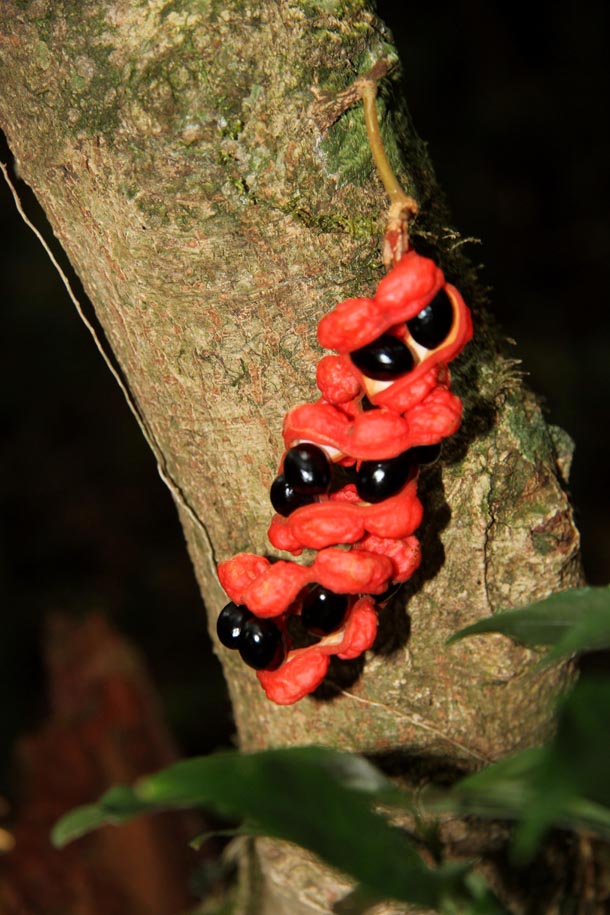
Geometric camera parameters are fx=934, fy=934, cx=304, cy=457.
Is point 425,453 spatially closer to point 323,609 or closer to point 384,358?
point 384,358

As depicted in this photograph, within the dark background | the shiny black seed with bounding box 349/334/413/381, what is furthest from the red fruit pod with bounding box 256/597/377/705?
the dark background

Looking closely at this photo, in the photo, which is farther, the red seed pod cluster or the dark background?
the dark background

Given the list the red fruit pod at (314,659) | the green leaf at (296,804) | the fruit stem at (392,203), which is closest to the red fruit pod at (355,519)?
the red fruit pod at (314,659)

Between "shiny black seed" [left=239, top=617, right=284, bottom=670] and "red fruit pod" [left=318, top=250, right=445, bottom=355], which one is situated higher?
"red fruit pod" [left=318, top=250, right=445, bottom=355]

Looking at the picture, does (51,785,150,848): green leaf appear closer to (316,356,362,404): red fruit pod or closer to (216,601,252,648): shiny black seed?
(216,601,252,648): shiny black seed

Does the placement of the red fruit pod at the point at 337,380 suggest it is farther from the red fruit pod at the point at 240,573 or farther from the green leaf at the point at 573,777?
the green leaf at the point at 573,777
